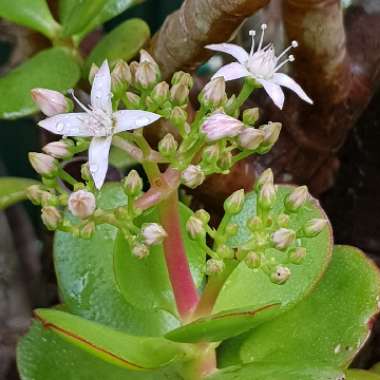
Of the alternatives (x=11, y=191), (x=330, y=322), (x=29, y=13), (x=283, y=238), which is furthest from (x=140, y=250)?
(x=29, y=13)

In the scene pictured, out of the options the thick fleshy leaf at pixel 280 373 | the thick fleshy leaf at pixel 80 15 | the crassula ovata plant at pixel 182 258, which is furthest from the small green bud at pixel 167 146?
the thick fleshy leaf at pixel 80 15

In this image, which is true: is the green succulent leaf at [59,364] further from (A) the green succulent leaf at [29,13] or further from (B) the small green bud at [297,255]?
(A) the green succulent leaf at [29,13]

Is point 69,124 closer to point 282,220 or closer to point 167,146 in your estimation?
point 167,146

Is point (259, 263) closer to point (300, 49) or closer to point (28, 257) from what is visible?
point (300, 49)

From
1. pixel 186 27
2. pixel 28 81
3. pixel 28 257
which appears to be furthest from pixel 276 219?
pixel 28 257

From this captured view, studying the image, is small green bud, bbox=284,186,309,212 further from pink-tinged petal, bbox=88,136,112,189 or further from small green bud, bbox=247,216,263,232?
pink-tinged petal, bbox=88,136,112,189

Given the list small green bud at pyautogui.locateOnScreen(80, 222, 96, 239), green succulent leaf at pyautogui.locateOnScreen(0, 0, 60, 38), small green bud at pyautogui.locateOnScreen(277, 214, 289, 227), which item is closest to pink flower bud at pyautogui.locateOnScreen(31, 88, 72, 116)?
small green bud at pyautogui.locateOnScreen(80, 222, 96, 239)

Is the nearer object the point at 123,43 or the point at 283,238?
the point at 283,238
